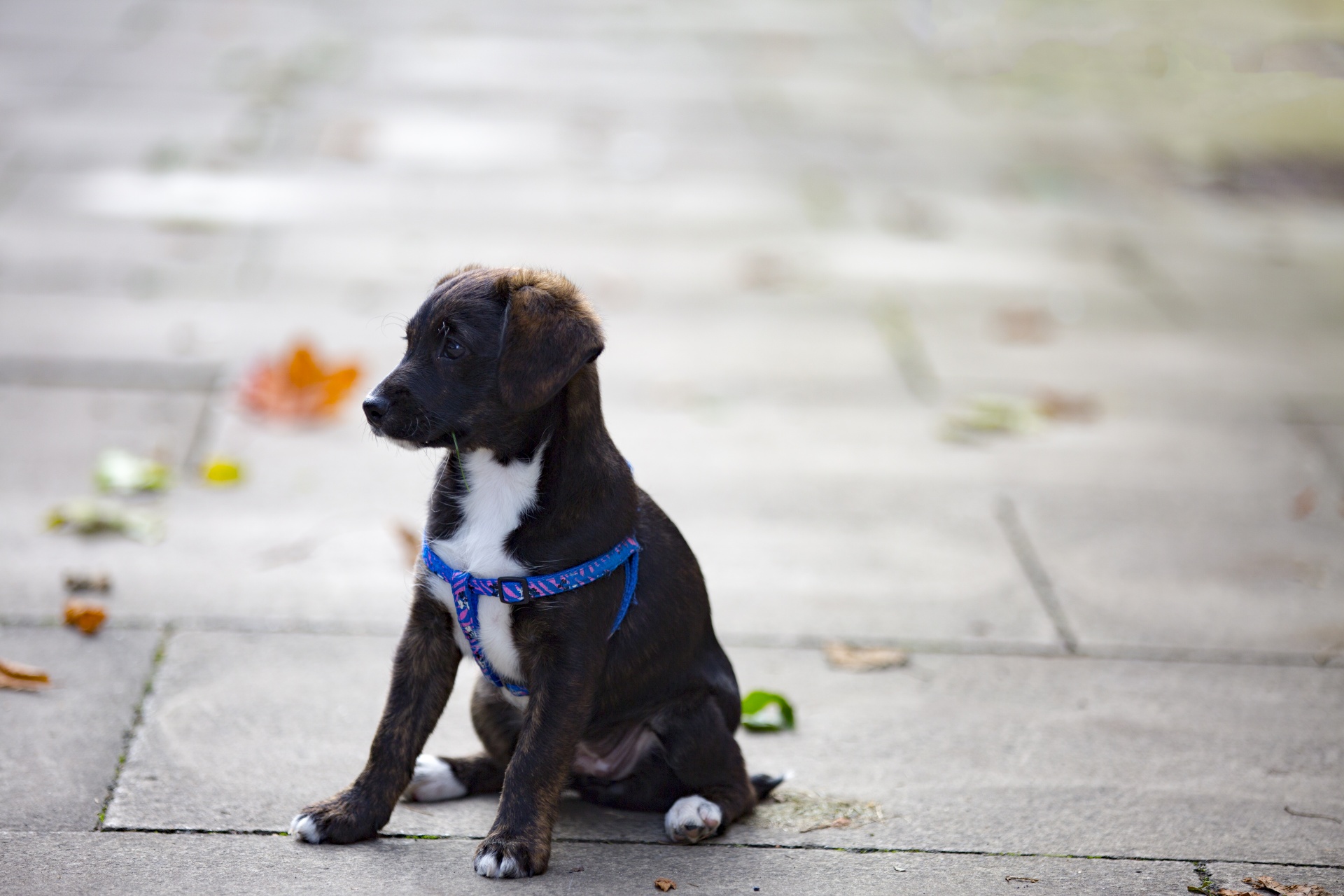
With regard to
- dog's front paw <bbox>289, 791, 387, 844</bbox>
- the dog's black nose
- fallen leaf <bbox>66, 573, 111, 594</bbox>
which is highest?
the dog's black nose

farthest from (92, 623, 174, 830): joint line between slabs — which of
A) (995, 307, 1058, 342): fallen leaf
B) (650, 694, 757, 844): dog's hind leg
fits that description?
(995, 307, 1058, 342): fallen leaf

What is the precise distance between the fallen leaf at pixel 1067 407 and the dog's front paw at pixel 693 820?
392 cm

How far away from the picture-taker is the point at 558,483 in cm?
326

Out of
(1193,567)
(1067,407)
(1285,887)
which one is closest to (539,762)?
(1285,887)

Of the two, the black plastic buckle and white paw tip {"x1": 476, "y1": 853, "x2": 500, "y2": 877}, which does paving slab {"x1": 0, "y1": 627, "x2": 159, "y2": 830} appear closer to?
white paw tip {"x1": 476, "y1": 853, "x2": 500, "y2": 877}

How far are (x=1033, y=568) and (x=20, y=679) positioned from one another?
140 inches

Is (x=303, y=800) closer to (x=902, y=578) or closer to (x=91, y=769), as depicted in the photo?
(x=91, y=769)

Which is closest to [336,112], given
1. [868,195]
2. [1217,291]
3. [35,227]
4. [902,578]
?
[35,227]

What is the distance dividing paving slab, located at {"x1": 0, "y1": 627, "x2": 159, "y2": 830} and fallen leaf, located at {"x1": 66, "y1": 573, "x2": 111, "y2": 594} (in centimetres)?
28

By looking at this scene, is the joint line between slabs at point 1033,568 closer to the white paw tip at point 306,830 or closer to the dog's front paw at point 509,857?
the dog's front paw at point 509,857

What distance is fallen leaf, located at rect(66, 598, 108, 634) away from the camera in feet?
14.4

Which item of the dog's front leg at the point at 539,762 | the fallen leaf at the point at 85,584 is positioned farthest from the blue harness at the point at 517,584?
the fallen leaf at the point at 85,584

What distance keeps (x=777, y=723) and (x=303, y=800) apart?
140 cm

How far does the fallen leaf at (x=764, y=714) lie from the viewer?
415cm
